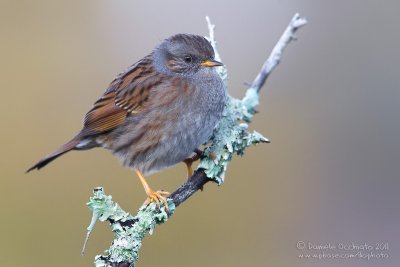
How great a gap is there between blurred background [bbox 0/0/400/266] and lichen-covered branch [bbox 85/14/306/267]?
5.57 feet

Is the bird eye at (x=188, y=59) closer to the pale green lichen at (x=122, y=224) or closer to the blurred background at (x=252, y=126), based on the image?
the pale green lichen at (x=122, y=224)

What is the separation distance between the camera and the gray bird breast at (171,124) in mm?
5305

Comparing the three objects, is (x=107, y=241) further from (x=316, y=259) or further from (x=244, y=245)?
(x=316, y=259)

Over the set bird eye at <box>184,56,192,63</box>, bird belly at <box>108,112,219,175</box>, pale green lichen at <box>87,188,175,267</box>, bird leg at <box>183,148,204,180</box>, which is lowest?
pale green lichen at <box>87,188,175,267</box>

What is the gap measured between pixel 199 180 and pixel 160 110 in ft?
2.95

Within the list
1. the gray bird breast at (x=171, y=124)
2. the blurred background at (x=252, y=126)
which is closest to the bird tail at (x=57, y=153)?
the gray bird breast at (x=171, y=124)

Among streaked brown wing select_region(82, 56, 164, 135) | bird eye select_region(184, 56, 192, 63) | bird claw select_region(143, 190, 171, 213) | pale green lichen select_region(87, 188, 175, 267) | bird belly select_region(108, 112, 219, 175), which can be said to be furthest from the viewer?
bird eye select_region(184, 56, 192, 63)

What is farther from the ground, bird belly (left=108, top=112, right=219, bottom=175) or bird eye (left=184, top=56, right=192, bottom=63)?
bird eye (left=184, top=56, right=192, bottom=63)

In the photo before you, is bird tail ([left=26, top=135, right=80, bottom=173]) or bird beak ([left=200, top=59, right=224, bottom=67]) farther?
bird beak ([left=200, top=59, right=224, bottom=67])

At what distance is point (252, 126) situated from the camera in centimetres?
784

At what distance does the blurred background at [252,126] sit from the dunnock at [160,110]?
4.06 ft

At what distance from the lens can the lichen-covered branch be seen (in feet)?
13.6

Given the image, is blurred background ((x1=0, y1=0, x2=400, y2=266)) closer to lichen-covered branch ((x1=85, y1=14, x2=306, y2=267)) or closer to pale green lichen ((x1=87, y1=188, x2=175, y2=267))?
lichen-covered branch ((x1=85, y1=14, x2=306, y2=267))

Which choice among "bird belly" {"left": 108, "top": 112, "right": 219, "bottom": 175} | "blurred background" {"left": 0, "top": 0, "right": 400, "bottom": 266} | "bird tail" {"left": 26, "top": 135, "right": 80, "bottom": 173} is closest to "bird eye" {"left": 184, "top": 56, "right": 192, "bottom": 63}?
"bird belly" {"left": 108, "top": 112, "right": 219, "bottom": 175}
